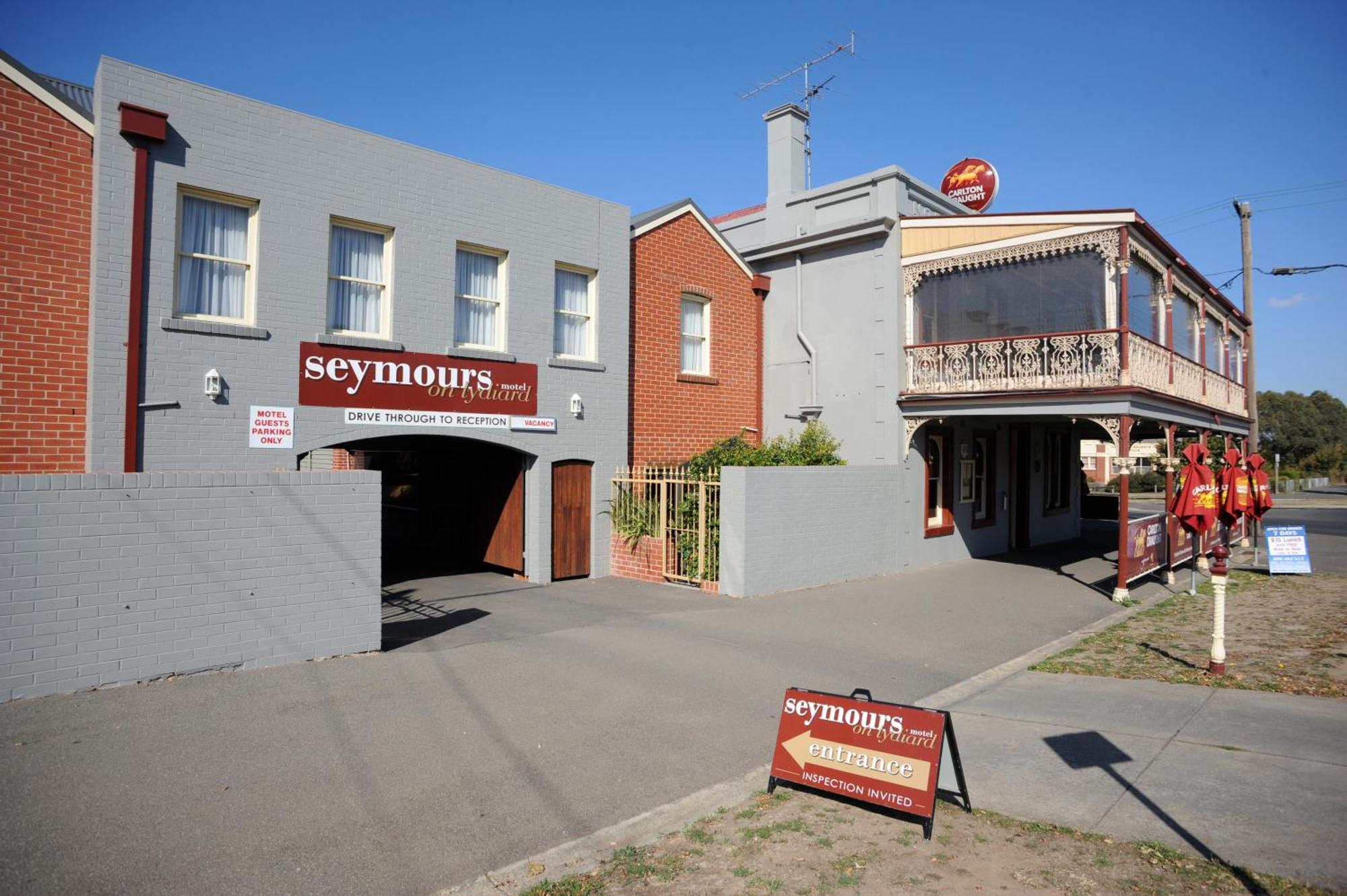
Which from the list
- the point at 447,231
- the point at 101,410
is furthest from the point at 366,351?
the point at 101,410

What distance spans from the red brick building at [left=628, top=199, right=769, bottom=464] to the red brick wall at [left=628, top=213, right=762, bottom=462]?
0.02 meters

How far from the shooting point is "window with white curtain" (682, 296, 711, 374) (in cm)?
1664

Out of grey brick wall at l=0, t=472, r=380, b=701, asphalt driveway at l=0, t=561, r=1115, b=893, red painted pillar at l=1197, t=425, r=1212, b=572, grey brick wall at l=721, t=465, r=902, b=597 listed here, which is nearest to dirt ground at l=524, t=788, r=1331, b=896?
asphalt driveway at l=0, t=561, r=1115, b=893

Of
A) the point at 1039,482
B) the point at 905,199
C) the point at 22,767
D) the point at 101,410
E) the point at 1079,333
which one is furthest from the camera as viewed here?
the point at 1039,482

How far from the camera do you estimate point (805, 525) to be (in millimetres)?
13344

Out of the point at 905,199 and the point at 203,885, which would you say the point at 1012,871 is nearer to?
the point at 203,885

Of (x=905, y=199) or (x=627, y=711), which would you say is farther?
(x=905, y=199)

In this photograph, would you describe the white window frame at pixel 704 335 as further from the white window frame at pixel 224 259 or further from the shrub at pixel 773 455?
the white window frame at pixel 224 259

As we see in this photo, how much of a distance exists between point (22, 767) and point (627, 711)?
419cm

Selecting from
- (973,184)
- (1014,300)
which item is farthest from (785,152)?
(1014,300)

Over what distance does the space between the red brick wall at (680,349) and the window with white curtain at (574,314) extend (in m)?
1.12

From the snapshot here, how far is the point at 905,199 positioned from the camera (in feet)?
54.5

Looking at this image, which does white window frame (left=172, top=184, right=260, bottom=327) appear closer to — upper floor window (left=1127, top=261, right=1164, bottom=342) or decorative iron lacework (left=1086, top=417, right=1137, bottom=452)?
decorative iron lacework (left=1086, top=417, right=1137, bottom=452)

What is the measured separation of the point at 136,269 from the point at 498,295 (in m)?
5.09
